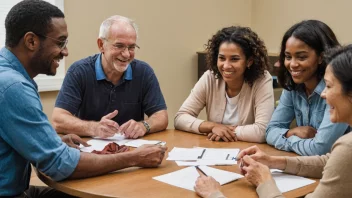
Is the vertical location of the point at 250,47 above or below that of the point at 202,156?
above

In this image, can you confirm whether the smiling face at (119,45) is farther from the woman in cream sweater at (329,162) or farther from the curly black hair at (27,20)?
the woman in cream sweater at (329,162)

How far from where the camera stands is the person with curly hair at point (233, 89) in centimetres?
257

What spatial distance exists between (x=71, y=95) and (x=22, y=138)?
104cm

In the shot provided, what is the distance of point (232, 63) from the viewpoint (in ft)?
8.59

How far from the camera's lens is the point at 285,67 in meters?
2.39

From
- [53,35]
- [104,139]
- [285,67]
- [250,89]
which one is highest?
[53,35]

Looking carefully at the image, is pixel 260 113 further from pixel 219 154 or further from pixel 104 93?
pixel 104 93

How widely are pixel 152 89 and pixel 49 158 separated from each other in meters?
1.22

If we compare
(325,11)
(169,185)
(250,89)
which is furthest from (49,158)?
(325,11)

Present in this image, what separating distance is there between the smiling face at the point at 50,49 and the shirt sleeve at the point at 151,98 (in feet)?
3.31

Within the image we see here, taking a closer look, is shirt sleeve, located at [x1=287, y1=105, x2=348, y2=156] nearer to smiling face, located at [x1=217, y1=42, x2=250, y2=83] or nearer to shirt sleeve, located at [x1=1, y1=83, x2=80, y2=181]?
smiling face, located at [x1=217, y1=42, x2=250, y2=83]

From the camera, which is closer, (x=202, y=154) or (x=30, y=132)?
(x=30, y=132)

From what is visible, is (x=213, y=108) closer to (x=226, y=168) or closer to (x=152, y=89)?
(x=152, y=89)

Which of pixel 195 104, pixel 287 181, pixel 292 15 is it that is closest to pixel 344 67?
pixel 287 181
